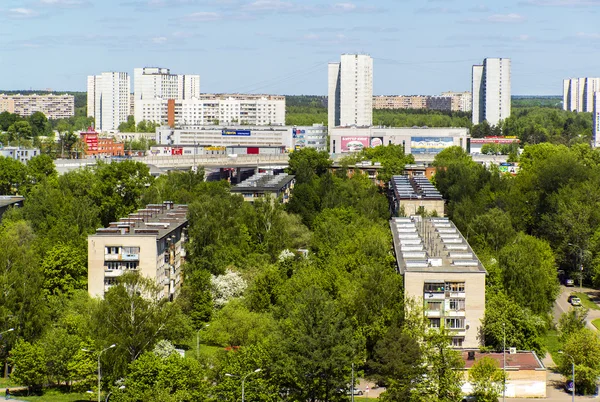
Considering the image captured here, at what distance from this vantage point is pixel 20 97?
200 metres

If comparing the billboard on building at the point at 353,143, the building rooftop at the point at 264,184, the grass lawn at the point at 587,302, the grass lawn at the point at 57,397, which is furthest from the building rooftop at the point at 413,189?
the billboard on building at the point at 353,143

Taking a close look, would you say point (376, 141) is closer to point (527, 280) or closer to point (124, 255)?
point (527, 280)

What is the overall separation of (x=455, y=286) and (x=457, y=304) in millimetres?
551

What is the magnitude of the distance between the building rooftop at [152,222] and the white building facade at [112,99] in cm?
12377

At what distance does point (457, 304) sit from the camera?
35.2 metres

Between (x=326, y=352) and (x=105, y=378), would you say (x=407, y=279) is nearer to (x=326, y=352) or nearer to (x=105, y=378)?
(x=326, y=352)

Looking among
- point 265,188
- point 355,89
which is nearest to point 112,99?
point 355,89

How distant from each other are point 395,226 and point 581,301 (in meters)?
8.10

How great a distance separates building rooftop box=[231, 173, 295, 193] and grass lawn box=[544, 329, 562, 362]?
2546cm

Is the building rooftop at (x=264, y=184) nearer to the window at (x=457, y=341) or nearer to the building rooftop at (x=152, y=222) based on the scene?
the building rooftop at (x=152, y=222)

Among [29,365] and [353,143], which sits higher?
[353,143]

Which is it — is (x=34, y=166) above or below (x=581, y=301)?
above

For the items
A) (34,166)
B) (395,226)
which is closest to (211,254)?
(395,226)

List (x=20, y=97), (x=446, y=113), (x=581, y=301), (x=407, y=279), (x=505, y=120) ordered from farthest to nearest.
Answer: (x=20, y=97) < (x=446, y=113) < (x=505, y=120) < (x=581, y=301) < (x=407, y=279)
